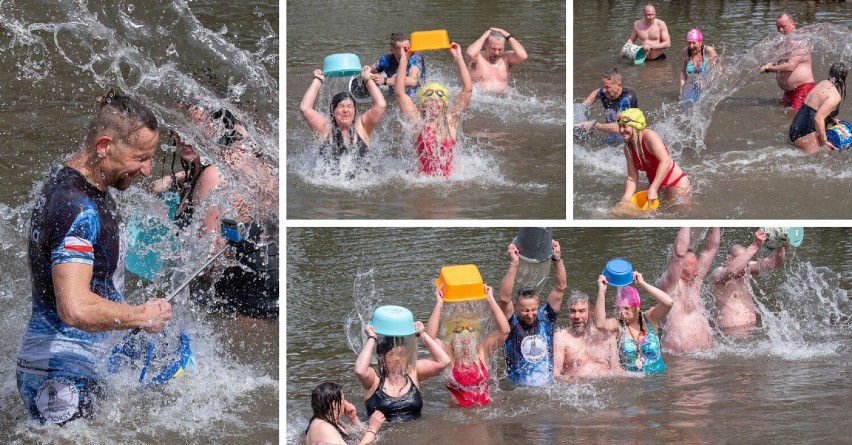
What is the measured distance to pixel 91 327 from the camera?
4414 millimetres

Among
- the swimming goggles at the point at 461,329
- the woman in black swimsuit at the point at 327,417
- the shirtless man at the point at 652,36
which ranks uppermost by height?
the shirtless man at the point at 652,36

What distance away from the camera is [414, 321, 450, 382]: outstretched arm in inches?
229

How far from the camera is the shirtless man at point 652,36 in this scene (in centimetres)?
1120

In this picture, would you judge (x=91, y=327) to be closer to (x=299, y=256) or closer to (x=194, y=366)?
(x=194, y=366)

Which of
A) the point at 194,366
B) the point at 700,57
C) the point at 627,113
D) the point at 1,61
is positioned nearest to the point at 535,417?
the point at 194,366

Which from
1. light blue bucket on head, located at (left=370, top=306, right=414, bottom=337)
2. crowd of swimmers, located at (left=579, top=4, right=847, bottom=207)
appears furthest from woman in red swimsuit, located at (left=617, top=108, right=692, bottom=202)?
light blue bucket on head, located at (left=370, top=306, right=414, bottom=337)

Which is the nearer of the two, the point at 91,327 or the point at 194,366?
the point at 91,327

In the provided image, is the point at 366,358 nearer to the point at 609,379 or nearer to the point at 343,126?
the point at 609,379

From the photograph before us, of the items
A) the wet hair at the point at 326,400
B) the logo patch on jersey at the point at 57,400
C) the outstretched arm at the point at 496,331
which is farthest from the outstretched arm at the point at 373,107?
the logo patch on jersey at the point at 57,400

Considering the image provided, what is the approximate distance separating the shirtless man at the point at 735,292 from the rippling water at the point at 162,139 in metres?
2.98

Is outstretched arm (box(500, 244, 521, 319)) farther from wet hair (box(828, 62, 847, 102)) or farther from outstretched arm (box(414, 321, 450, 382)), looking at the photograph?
wet hair (box(828, 62, 847, 102))

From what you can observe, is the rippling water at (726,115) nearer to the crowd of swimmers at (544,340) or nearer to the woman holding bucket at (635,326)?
the crowd of swimmers at (544,340)

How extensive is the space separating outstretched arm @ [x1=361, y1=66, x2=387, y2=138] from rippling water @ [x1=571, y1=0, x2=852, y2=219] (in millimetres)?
1317

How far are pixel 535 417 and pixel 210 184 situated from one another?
6.83ft
